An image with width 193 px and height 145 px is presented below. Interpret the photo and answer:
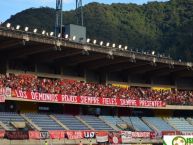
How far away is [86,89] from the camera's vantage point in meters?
54.2

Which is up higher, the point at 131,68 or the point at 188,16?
the point at 188,16

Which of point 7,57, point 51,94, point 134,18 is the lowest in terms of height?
point 51,94

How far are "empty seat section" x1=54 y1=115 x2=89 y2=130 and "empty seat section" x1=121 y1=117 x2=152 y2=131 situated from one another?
7.87 meters

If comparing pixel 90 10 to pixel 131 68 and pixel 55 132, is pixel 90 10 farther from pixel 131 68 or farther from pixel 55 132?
pixel 55 132

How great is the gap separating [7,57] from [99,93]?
1150 centimetres

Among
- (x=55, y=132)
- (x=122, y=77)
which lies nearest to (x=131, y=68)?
(x=122, y=77)

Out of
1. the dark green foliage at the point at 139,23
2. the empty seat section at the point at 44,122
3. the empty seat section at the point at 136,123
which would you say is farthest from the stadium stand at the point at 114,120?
the dark green foliage at the point at 139,23

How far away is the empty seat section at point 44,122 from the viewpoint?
1798 inches

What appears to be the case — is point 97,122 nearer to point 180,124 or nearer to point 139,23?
point 180,124

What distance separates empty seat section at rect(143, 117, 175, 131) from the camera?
194ft

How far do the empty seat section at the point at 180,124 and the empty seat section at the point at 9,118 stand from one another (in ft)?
78.6

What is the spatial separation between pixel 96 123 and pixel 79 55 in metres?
8.59

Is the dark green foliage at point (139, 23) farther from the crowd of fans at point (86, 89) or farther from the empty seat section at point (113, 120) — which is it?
the empty seat section at point (113, 120)

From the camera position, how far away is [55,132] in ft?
142
